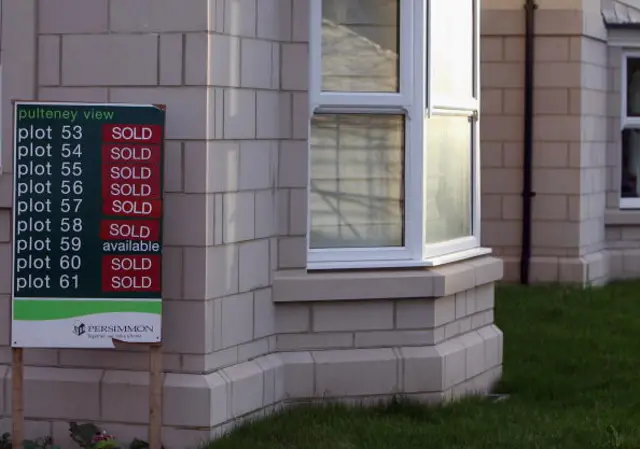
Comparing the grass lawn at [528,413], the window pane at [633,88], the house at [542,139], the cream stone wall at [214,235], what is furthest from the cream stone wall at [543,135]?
the cream stone wall at [214,235]

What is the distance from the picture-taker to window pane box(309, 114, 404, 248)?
738cm

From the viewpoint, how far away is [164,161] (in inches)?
250

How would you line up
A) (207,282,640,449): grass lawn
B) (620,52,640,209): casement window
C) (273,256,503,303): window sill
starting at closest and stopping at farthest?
(207,282,640,449): grass lawn
(273,256,503,303): window sill
(620,52,640,209): casement window

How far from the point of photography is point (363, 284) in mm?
7242

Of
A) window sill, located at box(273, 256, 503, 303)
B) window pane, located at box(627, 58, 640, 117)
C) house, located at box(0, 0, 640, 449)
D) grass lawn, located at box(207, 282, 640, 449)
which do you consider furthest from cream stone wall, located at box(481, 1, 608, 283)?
window sill, located at box(273, 256, 503, 303)

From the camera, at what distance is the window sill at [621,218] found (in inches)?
525

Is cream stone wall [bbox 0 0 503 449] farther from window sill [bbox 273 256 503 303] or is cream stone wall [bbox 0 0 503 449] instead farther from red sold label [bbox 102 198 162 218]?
red sold label [bbox 102 198 162 218]

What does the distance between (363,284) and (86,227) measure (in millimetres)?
1690

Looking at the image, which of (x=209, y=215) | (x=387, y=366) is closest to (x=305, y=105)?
(x=209, y=215)

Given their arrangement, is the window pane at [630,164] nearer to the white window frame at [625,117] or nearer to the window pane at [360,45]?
the white window frame at [625,117]

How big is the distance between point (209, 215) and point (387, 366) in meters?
1.46

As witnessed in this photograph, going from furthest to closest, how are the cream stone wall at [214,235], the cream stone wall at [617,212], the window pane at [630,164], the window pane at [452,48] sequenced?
the window pane at [630,164]
the cream stone wall at [617,212]
the window pane at [452,48]
the cream stone wall at [214,235]

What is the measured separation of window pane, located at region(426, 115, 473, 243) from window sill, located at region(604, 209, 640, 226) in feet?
17.6

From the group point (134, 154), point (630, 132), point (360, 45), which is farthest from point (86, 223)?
point (630, 132)
